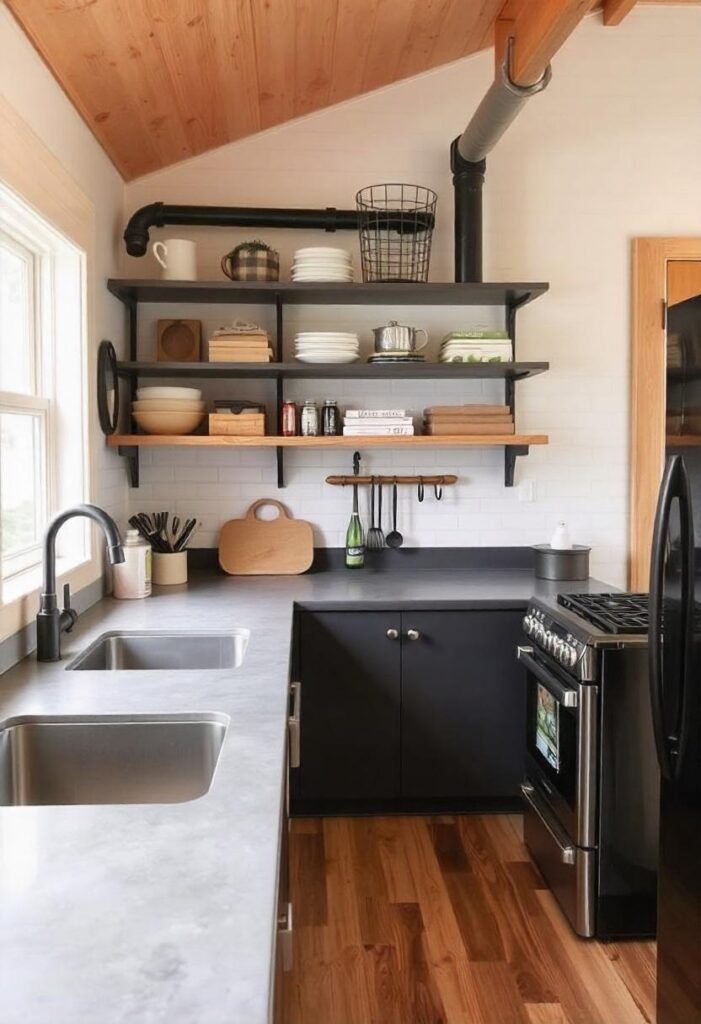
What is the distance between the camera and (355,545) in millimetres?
3551

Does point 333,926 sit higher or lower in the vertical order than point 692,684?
lower

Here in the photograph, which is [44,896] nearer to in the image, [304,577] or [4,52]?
[4,52]

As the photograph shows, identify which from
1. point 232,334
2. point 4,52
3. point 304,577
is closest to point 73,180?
point 4,52

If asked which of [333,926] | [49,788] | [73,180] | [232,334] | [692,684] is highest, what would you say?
[73,180]

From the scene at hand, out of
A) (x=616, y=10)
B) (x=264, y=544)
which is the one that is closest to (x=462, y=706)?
(x=264, y=544)

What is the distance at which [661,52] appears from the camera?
141 inches

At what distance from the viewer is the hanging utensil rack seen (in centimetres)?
356

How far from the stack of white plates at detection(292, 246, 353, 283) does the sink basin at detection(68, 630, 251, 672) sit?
1.45 m

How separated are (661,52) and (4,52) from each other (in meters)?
2.70

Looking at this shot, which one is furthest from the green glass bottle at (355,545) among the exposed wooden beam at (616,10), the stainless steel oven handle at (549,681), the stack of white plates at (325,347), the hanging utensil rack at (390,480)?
the exposed wooden beam at (616,10)

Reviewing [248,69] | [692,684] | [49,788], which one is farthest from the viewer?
[248,69]

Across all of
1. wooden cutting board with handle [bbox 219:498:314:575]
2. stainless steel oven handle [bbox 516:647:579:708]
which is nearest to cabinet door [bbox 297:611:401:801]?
stainless steel oven handle [bbox 516:647:579:708]

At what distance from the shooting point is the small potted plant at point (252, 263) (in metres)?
3.28

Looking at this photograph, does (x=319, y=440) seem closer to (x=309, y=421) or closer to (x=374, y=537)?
(x=309, y=421)
